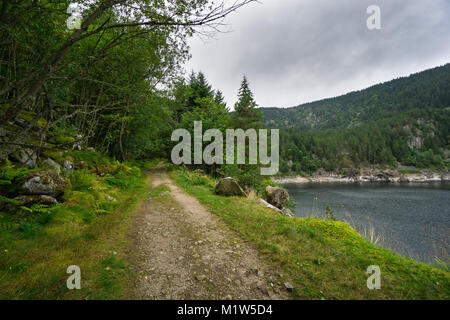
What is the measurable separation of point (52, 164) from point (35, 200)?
287 cm

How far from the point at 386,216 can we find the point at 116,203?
26.8 meters

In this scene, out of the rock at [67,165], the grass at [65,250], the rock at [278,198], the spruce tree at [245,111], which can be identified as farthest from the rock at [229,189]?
the spruce tree at [245,111]

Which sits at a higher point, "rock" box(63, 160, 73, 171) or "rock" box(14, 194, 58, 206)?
"rock" box(63, 160, 73, 171)

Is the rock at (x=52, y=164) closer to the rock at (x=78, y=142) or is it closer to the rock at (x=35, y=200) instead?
the rock at (x=78, y=142)

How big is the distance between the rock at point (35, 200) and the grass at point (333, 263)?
5221mm

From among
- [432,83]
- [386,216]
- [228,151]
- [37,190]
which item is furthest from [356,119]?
[37,190]

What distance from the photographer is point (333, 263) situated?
321cm

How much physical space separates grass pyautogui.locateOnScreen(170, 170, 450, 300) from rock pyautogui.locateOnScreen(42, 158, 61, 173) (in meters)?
7.28

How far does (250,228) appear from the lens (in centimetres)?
492

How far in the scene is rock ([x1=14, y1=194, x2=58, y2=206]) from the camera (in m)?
4.73

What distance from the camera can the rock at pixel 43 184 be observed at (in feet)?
16.4

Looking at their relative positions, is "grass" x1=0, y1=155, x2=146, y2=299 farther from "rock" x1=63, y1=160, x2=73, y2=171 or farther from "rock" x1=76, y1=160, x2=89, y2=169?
"rock" x1=76, y1=160, x2=89, y2=169

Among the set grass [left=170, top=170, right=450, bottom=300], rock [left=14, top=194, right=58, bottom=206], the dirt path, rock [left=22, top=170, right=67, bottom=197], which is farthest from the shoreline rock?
rock [left=14, top=194, right=58, bottom=206]
